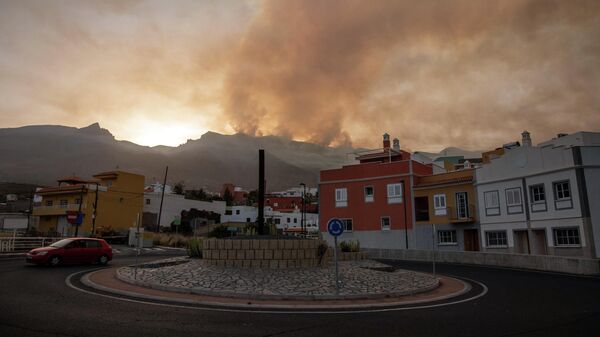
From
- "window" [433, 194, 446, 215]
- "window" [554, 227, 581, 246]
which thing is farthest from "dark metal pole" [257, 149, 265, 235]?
"window" [433, 194, 446, 215]

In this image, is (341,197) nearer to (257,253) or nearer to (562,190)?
(562,190)

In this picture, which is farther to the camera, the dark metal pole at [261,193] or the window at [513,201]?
the window at [513,201]

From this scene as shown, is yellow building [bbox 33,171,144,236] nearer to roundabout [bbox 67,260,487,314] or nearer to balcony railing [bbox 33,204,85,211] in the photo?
balcony railing [bbox 33,204,85,211]

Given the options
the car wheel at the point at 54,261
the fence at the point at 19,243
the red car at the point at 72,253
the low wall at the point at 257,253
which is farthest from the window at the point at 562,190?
the fence at the point at 19,243

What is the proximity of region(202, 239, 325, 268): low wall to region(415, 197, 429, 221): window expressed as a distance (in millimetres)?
27110

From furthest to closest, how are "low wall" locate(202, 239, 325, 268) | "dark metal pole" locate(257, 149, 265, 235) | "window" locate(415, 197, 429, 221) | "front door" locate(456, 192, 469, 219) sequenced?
"window" locate(415, 197, 429, 221) → "front door" locate(456, 192, 469, 219) → "dark metal pole" locate(257, 149, 265, 235) → "low wall" locate(202, 239, 325, 268)

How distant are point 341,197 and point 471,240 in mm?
15169

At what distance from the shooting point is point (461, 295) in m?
14.0

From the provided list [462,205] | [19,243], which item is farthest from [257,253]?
[462,205]

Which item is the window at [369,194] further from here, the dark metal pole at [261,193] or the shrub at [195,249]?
the shrub at [195,249]

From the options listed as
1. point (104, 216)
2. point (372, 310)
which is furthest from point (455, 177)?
point (104, 216)

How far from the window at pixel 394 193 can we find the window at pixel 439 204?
380 centimetres

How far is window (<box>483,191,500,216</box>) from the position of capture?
3528 centimetres

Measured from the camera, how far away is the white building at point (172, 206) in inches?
2827
